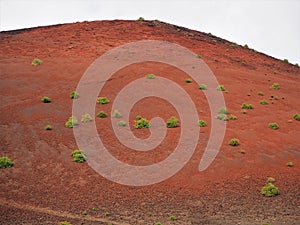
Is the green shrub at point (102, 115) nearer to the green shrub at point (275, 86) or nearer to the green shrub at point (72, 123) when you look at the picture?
the green shrub at point (72, 123)

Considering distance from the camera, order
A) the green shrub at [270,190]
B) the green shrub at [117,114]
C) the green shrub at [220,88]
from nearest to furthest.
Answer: the green shrub at [270,190]
the green shrub at [117,114]
the green shrub at [220,88]

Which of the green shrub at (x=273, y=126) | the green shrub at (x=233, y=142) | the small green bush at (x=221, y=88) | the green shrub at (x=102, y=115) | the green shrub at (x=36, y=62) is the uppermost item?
the green shrub at (x=36, y=62)

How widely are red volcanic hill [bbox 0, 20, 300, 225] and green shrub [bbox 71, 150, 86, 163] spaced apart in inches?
11.7

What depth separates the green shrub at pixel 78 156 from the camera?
20.9 metres

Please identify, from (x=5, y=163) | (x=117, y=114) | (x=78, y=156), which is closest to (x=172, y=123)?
(x=117, y=114)

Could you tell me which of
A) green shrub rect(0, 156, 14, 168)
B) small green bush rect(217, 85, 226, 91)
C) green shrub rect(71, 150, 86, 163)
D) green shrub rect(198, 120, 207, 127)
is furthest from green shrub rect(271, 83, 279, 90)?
green shrub rect(0, 156, 14, 168)

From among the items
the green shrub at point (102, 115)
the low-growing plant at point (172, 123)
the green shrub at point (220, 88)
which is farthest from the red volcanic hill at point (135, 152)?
the green shrub at point (220, 88)

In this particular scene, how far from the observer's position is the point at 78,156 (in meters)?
21.0

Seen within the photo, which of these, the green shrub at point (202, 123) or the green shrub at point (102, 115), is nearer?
the green shrub at point (202, 123)

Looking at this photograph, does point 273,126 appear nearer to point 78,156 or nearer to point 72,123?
point 72,123

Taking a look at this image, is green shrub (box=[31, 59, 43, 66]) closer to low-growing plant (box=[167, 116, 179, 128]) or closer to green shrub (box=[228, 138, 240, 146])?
low-growing plant (box=[167, 116, 179, 128])

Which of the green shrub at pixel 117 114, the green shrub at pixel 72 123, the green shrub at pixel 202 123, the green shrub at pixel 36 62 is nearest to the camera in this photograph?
the green shrub at pixel 72 123

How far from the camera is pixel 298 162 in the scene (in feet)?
72.5

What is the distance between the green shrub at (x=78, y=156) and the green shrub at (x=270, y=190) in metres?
9.40
